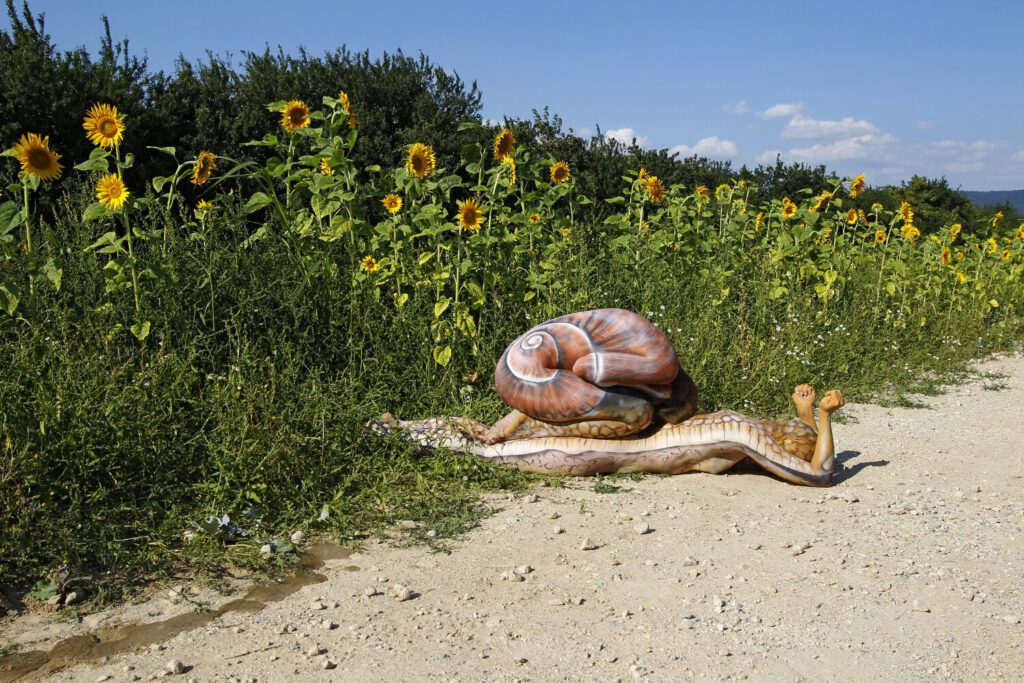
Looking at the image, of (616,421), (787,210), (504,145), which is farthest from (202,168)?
(787,210)

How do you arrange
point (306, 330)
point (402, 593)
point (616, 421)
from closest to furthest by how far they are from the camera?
point (402, 593) → point (616, 421) → point (306, 330)

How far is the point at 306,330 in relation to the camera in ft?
16.8

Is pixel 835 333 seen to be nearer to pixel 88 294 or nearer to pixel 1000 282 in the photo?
pixel 1000 282

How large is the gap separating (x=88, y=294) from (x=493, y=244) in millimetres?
2369

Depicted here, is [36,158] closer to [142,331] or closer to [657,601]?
[142,331]

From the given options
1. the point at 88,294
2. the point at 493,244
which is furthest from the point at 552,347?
the point at 88,294

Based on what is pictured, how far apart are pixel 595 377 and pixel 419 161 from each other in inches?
68.3

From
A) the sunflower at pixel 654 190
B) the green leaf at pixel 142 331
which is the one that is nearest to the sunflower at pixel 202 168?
the green leaf at pixel 142 331

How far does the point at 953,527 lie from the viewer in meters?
Answer: 4.36

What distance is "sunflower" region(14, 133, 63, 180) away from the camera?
4.49 m

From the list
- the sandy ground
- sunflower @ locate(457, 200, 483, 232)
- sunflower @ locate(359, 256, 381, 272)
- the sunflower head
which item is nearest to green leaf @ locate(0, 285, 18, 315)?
the sandy ground

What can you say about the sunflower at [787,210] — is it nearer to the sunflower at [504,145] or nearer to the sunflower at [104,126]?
the sunflower at [504,145]

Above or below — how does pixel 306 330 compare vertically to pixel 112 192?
below

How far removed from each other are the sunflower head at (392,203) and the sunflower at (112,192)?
158 cm
